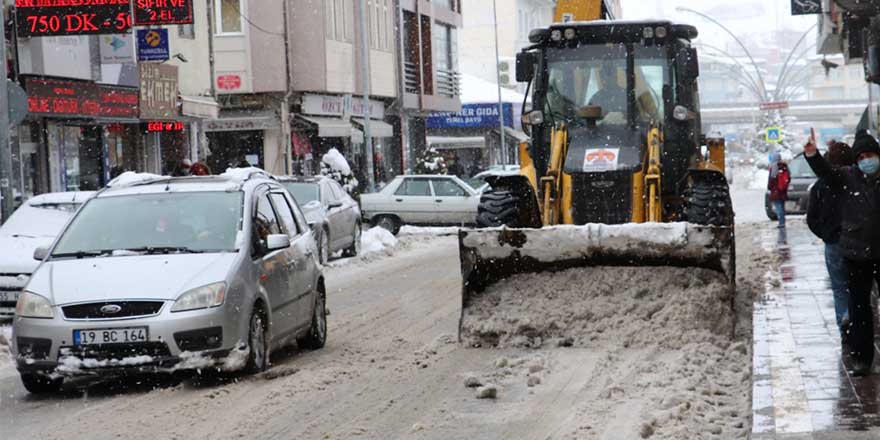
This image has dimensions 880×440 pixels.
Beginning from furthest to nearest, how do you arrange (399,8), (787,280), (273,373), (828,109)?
(828,109)
(399,8)
(787,280)
(273,373)

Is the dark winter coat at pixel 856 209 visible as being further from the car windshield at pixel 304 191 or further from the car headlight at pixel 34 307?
the car windshield at pixel 304 191

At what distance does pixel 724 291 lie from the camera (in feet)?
39.9

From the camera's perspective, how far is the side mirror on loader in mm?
14359

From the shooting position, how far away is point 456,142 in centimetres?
6462

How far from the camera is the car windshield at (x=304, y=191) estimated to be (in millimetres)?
23891

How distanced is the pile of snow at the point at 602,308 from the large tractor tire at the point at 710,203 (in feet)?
4.03

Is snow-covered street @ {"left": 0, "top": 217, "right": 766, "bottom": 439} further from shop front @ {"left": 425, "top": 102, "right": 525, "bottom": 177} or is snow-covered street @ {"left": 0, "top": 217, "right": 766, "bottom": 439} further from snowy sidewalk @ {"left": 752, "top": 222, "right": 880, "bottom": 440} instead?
shop front @ {"left": 425, "top": 102, "right": 525, "bottom": 177}

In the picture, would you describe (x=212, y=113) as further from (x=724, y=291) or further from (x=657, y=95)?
(x=724, y=291)

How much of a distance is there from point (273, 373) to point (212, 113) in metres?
24.8

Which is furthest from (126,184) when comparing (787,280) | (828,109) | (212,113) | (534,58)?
(828,109)

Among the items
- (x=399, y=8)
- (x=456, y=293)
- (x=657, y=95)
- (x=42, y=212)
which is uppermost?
(x=399, y=8)

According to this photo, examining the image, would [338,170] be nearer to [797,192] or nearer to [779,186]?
[797,192]

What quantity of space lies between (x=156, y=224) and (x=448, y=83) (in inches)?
1902

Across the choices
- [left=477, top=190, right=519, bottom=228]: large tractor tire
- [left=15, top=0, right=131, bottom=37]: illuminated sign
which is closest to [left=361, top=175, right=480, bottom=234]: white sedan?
[left=15, top=0, right=131, bottom=37]: illuminated sign
